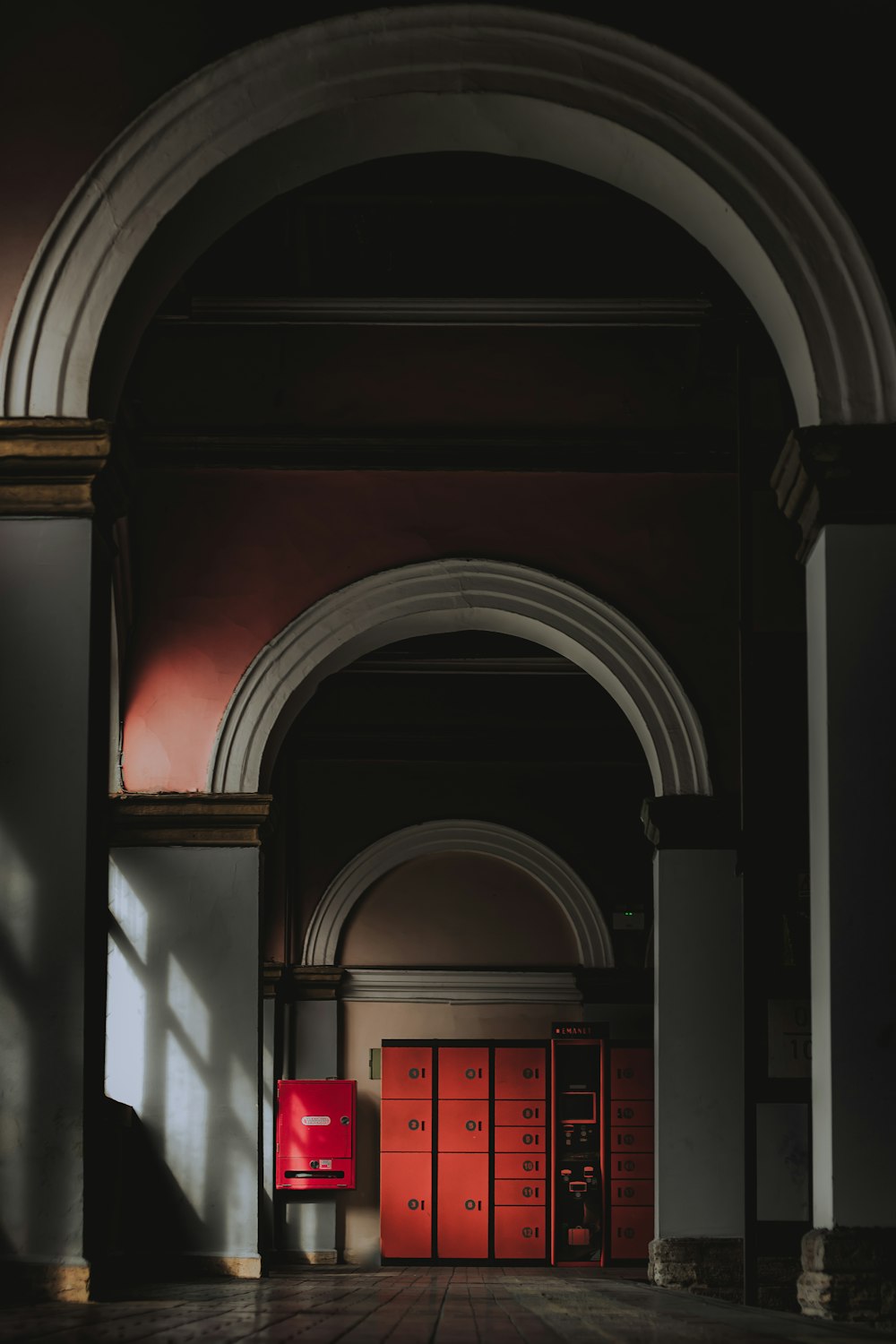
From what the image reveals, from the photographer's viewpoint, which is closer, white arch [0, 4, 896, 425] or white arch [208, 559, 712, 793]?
white arch [0, 4, 896, 425]

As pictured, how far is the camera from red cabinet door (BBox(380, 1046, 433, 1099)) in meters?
17.8

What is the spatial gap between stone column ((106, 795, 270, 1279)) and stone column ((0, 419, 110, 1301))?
4665 mm

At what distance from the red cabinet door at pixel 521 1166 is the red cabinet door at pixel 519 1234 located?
30 cm

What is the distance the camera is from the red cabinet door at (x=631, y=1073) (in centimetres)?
1759

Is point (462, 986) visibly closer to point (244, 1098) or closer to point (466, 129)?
point (244, 1098)

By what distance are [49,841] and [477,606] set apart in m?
5.56

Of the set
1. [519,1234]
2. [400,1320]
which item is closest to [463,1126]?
[519,1234]

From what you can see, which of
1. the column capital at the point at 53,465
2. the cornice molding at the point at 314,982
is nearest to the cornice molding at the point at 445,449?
the column capital at the point at 53,465

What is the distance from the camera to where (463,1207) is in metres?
17.7

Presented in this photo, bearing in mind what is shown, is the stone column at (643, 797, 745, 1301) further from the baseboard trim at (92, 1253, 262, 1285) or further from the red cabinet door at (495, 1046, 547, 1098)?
the red cabinet door at (495, 1046, 547, 1098)

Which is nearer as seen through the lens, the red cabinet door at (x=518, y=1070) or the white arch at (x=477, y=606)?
the white arch at (x=477, y=606)

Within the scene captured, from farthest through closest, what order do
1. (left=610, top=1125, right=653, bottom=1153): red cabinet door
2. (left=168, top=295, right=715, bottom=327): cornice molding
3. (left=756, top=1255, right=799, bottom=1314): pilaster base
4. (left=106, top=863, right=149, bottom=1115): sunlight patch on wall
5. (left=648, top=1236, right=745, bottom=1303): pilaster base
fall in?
(left=610, top=1125, right=653, bottom=1153): red cabinet door, (left=168, top=295, right=715, bottom=327): cornice molding, (left=106, top=863, right=149, bottom=1115): sunlight patch on wall, (left=648, top=1236, right=745, bottom=1303): pilaster base, (left=756, top=1255, right=799, bottom=1314): pilaster base

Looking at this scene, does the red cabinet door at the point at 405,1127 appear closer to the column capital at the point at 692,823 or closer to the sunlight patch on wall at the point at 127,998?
the sunlight patch on wall at the point at 127,998

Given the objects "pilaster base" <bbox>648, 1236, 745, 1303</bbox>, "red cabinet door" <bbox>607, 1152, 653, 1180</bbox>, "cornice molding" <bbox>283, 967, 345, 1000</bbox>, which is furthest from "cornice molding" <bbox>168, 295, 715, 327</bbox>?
"red cabinet door" <bbox>607, 1152, 653, 1180</bbox>
